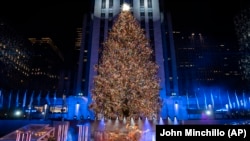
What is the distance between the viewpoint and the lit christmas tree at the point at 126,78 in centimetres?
1488

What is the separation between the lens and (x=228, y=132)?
2.38 metres

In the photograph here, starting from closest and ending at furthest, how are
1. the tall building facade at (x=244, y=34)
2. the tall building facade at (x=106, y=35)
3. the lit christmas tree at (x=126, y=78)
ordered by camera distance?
the lit christmas tree at (x=126, y=78) < the tall building facade at (x=106, y=35) < the tall building facade at (x=244, y=34)

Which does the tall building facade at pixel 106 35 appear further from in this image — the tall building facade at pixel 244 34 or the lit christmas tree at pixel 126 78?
the tall building facade at pixel 244 34

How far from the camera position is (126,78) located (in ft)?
48.9

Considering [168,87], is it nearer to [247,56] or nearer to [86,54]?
[86,54]

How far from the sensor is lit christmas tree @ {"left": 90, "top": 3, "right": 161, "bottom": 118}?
14875 mm

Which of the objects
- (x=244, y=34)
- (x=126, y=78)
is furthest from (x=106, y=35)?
(x=244, y=34)

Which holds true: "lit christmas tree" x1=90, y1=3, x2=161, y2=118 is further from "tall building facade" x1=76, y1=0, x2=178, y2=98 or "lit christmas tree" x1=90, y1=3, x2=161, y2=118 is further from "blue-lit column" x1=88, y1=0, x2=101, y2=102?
"blue-lit column" x1=88, y1=0, x2=101, y2=102
